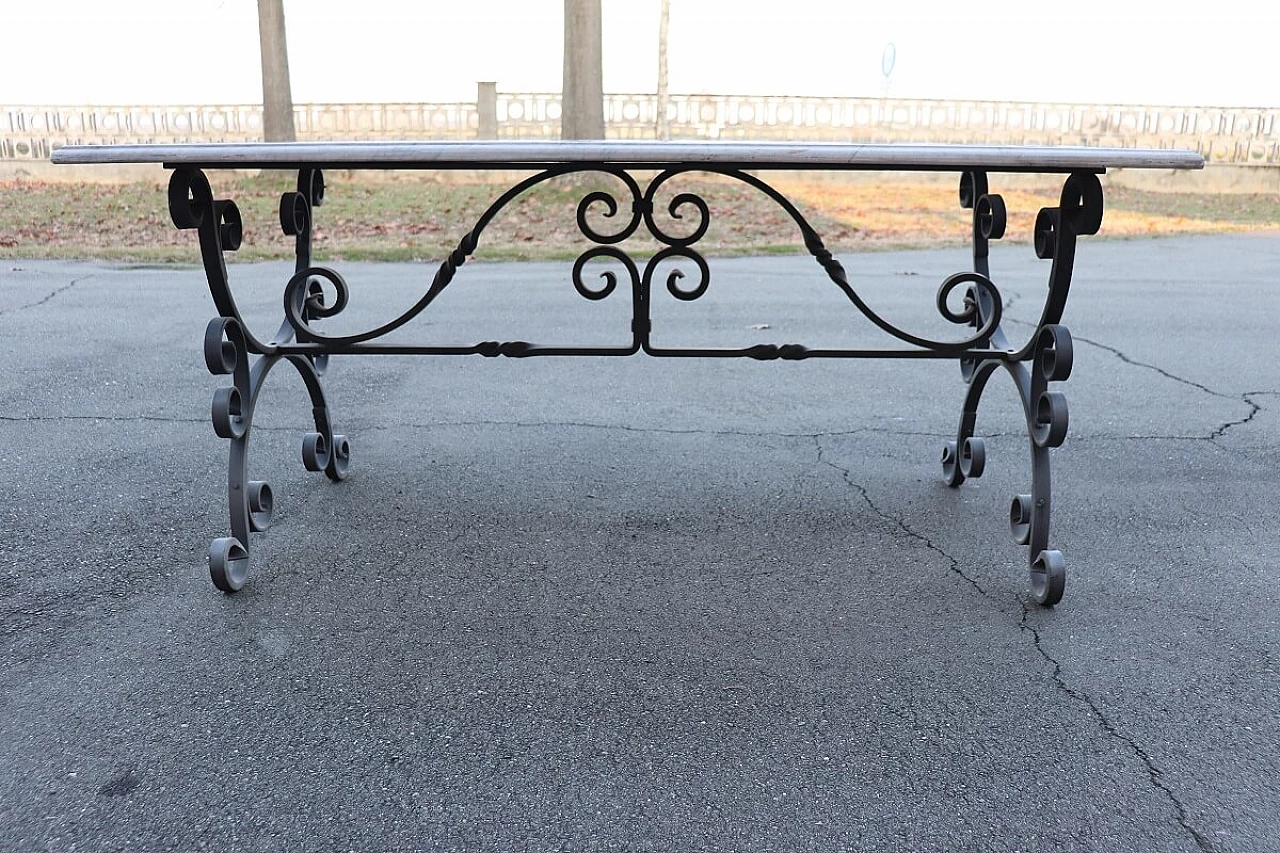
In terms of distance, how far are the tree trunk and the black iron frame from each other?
9.91 m

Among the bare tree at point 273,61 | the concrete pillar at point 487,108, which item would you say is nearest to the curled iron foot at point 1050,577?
the bare tree at point 273,61

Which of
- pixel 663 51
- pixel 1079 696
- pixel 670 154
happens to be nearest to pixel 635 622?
pixel 1079 696

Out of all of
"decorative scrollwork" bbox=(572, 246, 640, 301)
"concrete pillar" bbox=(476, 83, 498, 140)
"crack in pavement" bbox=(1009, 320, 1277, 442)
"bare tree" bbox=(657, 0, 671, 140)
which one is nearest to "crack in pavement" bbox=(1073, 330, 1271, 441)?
"crack in pavement" bbox=(1009, 320, 1277, 442)

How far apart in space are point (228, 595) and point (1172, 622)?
2388mm

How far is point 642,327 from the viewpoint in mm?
2928

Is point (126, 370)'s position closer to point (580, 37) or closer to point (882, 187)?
point (580, 37)

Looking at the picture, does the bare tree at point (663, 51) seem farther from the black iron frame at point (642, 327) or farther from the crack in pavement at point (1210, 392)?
the black iron frame at point (642, 327)

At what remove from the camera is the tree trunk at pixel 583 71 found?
12562 millimetres

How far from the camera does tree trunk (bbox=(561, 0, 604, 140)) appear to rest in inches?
495

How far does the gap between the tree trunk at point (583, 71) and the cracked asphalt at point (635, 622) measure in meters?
8.62

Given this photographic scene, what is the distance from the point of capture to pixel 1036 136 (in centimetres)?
1948

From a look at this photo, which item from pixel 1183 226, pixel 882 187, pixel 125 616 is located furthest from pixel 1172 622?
pixel 882 187

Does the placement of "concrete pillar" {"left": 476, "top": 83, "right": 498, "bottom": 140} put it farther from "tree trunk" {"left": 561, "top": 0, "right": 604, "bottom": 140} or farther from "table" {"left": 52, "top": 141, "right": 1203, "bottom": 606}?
"table" {"left": 52, "top": 141, "right": 1203, "bottom": 606}

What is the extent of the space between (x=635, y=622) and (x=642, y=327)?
874mm
